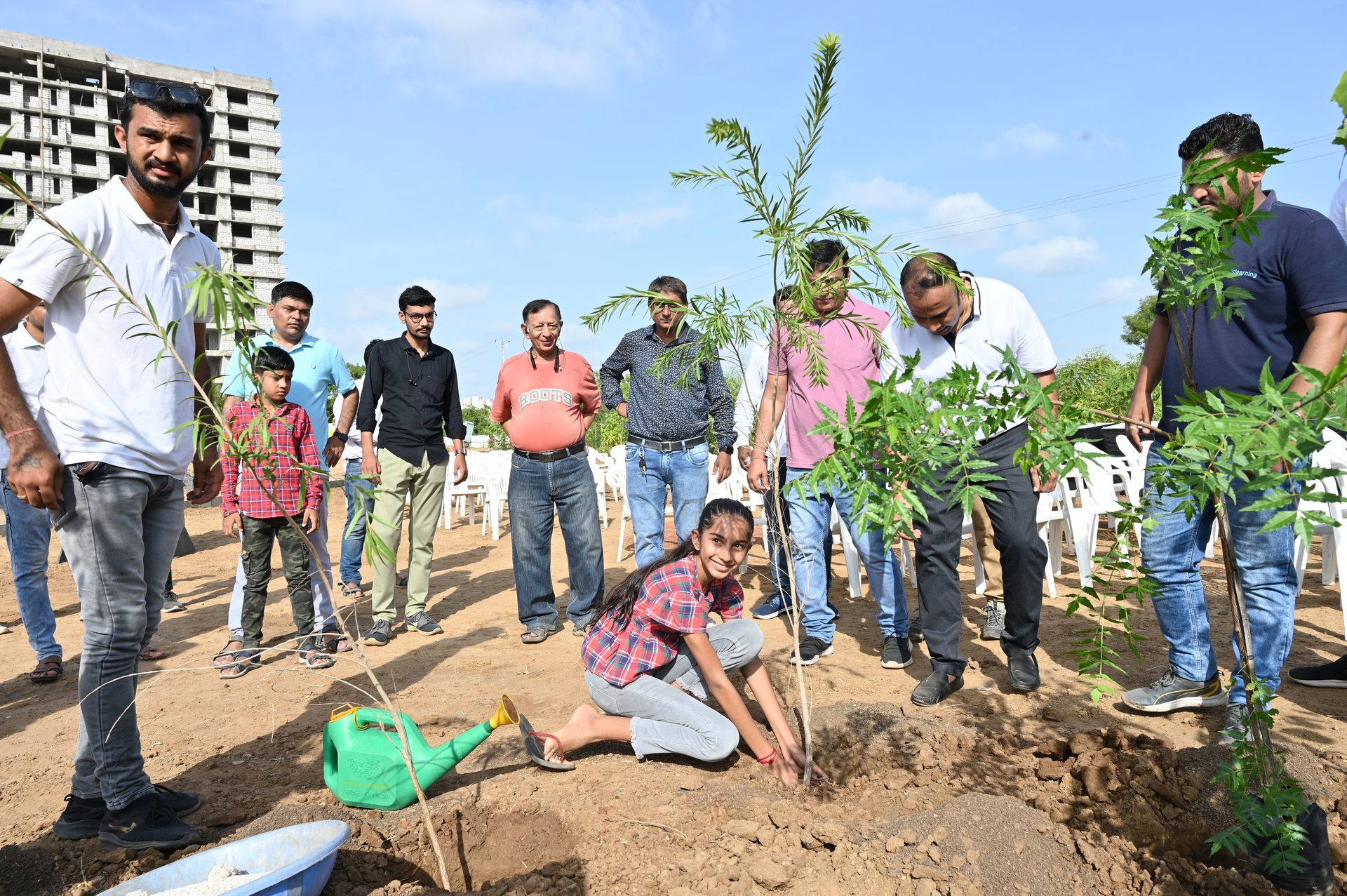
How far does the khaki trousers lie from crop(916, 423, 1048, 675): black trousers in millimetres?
3136

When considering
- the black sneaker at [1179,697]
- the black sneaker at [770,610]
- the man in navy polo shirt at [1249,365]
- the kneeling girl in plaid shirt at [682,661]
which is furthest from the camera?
the black sneaker at [770,610]

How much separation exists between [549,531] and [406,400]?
125 centimetres

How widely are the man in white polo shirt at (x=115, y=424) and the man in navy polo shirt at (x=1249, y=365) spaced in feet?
9.83

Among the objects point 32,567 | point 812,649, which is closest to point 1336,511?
point 812,649

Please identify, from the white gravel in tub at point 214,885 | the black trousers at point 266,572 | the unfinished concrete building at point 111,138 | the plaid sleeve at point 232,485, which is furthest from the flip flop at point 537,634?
the unfinished concrete building at point 111,138

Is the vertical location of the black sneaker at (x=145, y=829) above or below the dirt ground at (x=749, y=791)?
above

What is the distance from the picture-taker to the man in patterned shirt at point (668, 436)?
501cm

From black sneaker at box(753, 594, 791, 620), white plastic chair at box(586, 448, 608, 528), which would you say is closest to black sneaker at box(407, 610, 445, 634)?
black sneaker at box(753, 594, 791, 620)

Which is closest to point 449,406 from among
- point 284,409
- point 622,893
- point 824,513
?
point 284,409

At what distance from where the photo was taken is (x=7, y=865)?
227cm

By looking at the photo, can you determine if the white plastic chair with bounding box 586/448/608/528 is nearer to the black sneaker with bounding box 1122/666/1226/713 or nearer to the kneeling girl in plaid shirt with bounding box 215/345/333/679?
the kneeling girl in plaid shirt with bounding box 215/345/333/679

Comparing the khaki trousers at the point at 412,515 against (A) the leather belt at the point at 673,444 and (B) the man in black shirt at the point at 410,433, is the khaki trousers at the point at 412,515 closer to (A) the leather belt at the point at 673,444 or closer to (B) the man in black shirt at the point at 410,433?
(B) the man in black shirt at the point at 410,433

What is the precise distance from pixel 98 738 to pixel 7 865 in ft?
1.23

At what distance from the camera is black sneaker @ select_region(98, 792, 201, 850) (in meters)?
2.34
